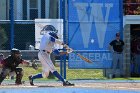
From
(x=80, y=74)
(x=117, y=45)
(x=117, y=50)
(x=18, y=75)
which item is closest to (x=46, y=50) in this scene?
(x=18, y=75)

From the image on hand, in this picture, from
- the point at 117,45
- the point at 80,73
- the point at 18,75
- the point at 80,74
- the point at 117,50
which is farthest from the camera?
the point at 80,73

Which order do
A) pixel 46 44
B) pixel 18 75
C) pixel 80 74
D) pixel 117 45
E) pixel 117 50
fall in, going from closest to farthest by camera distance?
pixel 46 44 → pixel 18 75 → pixel 117 45 → pixel 117 50 → pixel 80 74

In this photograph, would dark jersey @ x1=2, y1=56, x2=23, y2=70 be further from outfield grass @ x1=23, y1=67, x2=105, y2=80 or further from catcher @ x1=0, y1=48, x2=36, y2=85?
outfield grass @ x1=23, y1=67, x2=105, y2=80

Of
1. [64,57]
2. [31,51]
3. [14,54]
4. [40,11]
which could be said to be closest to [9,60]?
[14,54]

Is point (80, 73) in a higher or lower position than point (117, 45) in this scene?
lower

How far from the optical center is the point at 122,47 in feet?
66.3

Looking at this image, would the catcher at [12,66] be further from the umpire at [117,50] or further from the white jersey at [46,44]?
the umpire at [117,50]

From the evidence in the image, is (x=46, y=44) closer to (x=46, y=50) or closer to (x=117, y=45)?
(x=46, y=50)

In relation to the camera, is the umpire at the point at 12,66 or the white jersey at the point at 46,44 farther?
the umpire at the point at 12,66

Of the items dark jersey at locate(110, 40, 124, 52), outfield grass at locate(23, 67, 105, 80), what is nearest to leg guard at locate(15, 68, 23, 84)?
outfield grass at locate(23, 67, 105, 80)

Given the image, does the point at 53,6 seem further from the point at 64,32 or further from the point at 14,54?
the point at 14,54

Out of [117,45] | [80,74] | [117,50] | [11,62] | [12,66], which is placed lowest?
[80,74]

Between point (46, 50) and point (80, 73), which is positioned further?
point (80, 73)

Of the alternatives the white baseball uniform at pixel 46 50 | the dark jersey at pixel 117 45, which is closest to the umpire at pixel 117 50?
the dark jersey at pixel 117 45
